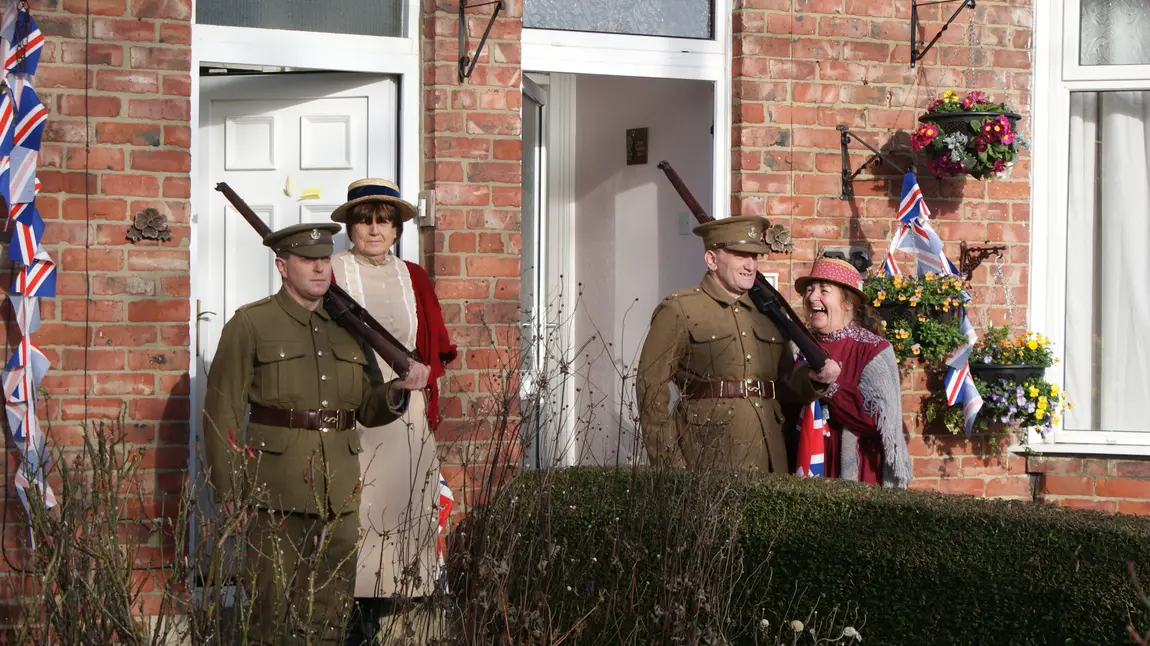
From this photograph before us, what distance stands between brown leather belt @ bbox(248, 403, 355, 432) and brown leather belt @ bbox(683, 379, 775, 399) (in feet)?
4.49

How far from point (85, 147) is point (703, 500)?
3218 mm

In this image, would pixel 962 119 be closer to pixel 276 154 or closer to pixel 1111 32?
pixel 1111 32

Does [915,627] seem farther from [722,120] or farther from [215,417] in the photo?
[722,120]

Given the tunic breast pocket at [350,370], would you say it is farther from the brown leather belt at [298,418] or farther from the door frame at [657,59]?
the door frame at [657,59]

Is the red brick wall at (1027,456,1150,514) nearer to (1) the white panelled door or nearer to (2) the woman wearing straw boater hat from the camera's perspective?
(2) the woman wearing straw boater hat

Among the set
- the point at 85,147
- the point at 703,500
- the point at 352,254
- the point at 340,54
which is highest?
the point at 340,54

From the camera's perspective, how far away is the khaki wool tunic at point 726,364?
5.18 meters

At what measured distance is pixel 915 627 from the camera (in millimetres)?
3701

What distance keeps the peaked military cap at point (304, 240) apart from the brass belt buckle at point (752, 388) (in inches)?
67.0

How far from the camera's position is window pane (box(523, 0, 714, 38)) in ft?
21.4

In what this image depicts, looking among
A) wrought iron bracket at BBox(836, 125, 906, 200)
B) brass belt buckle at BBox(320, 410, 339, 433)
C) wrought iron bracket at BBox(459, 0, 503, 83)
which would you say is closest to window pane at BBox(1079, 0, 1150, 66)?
wrought iron bracket at BBox(836, 125, 906, 200)

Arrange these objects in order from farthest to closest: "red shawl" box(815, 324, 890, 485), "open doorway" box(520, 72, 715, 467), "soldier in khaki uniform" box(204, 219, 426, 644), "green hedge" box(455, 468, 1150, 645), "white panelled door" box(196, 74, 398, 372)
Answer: "open doorway" box(520, 72, 715, 467), "white panelled door" box(196, 74, 398, 372), "red shawl" box(815, 324, 890, 485), "soldier in khaki uniform" box(204, 219, 426, 644), "green hedge" box(455, 468, 1150, 645)

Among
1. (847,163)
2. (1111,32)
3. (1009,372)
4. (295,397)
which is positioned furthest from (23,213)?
(1111,32)

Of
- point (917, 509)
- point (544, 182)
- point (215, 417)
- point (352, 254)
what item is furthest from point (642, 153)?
point (917, 509)
